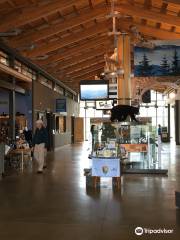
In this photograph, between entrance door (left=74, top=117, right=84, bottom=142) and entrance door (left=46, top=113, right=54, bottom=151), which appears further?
entrance door (left=74, top=117, right=84, bottom=142)

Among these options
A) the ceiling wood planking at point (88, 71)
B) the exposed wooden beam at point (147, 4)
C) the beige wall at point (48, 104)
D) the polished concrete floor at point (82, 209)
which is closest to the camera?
the polished concrete floor at point (82, 209)

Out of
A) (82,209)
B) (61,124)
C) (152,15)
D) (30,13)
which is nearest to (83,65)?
(61,124)

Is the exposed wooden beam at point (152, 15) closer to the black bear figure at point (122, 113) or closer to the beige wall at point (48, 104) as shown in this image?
the black bear figure at point (122, 113)

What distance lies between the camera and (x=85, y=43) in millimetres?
20484

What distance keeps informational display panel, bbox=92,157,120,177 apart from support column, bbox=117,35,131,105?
5.96m

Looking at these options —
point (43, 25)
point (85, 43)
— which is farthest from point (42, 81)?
point (43, 25)

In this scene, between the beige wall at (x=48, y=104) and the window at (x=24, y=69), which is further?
the beige wall at (x=48, y=104)

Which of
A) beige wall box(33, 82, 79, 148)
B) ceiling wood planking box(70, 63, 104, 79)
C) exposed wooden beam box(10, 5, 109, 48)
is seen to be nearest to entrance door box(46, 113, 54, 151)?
beige wall box(33, 82, 79, 148)

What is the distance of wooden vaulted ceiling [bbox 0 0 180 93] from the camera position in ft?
43.6

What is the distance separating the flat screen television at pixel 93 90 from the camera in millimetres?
18547

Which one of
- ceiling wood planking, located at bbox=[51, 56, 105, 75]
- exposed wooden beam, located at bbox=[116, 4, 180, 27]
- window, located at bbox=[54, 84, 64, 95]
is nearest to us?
exposed wooden beam, located at bbox=[116, 4, 180, 27]

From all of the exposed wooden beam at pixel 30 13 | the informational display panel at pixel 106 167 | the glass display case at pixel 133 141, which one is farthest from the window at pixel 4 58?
the informational display panel at pixel 106 167

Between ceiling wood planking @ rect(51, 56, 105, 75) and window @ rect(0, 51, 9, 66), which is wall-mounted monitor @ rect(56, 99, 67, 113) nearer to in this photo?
ceiling wood planking @ rect(51, 56, 105, 75)

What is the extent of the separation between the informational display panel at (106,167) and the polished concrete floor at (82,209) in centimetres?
32
